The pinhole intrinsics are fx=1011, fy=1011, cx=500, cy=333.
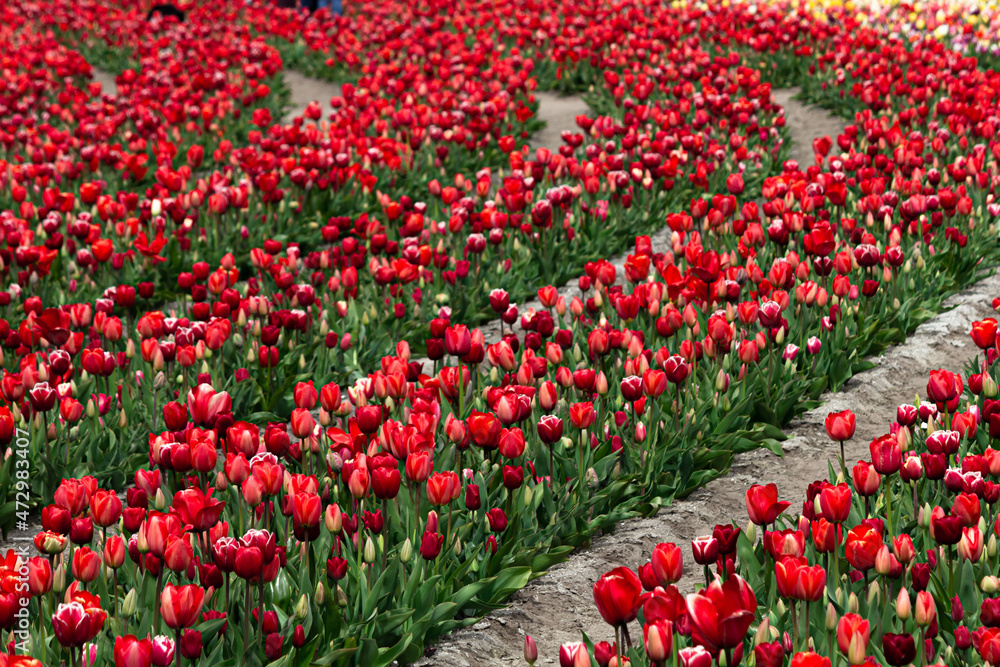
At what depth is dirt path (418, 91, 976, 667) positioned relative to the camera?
3547mm

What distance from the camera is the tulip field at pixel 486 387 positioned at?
9.82 ft

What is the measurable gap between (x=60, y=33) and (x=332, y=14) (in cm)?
478

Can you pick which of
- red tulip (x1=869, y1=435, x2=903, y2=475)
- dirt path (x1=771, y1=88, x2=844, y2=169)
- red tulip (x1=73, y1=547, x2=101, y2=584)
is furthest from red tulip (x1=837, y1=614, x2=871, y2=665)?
dirt path (x1=771, y1=88, x2=844, y2=169)

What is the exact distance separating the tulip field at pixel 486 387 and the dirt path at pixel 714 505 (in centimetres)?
6

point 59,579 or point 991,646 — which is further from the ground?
point 991,646

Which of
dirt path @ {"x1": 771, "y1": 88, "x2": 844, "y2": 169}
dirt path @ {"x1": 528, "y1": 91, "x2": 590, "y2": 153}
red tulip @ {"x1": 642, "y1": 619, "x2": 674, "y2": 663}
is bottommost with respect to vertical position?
dirt path @ {"x1": 528, "y1": 91, "x2": 590, "y2": 153}

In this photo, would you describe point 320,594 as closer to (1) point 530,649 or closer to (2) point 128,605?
(2) point 128,605

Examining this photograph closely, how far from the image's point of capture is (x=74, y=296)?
21.5 feet

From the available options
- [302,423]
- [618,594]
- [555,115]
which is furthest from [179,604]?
[555,115]

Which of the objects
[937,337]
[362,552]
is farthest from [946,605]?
[937,337]

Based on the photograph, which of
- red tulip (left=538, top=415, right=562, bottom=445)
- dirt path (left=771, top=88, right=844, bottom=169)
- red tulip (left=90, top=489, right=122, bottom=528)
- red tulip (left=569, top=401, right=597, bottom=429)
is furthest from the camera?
dirt path (left=771, top=88, right=844, bottom=169)

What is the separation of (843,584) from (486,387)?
1.72 metres

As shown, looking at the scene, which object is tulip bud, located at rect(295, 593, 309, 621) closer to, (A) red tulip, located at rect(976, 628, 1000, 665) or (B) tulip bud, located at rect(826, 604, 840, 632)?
(B) tulip bud, located at rect(826, 604, 840, 632)

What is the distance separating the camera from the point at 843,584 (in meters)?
3.22
